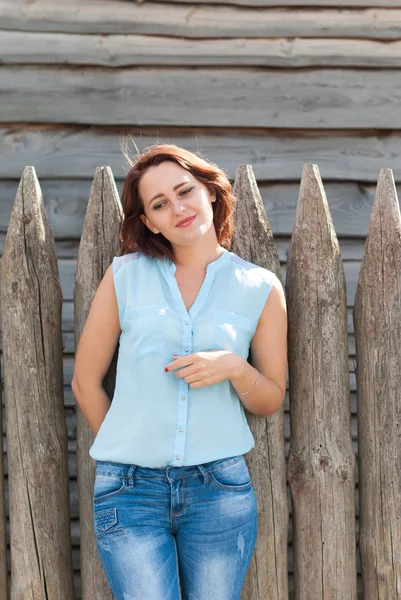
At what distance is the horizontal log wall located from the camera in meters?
3.65

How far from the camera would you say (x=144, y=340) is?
7.48ft

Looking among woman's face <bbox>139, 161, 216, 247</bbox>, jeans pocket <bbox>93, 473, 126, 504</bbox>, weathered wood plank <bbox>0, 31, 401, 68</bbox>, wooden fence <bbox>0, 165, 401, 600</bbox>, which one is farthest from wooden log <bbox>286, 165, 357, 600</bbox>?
weathered wood plank <bbox>0, 31, 401, 68</bbox>

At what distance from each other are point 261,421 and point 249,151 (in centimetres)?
170

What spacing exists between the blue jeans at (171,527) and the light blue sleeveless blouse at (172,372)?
0.06 m

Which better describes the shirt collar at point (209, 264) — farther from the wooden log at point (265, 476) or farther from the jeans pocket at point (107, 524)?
the jeans pocket at point (107, 524)

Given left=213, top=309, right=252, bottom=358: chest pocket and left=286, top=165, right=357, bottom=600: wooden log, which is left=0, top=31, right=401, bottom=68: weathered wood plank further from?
left=213, top=309, right=252, bottom=358: chest pocket

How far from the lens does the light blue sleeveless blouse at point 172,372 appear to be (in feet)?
7.28

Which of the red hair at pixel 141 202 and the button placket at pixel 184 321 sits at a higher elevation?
the red hair at pixel 141 202

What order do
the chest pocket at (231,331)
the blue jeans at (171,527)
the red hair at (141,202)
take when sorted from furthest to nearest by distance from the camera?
the red hair at (141,202)
the chest pocket at (231,331)
the blue jeans at (171,527)

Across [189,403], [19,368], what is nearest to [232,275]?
[189,403]

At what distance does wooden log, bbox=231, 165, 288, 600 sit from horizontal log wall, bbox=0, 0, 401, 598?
1240 millimetres

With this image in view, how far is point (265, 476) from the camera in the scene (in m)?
2.55

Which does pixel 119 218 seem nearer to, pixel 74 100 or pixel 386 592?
pixel 74 100

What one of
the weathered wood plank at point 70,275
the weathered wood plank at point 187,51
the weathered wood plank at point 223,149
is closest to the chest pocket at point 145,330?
the weathered wood plank at point 70,275
